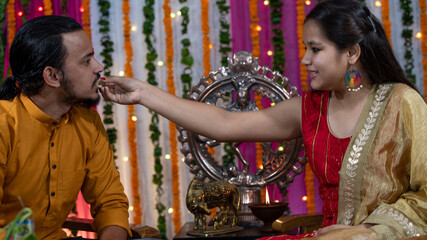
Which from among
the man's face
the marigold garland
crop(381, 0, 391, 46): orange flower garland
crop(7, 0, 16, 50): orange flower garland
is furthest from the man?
the marigold garland

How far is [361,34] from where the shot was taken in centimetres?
214

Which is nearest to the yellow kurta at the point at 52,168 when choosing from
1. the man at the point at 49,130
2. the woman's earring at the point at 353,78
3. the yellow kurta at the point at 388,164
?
the man at the point at 49,130

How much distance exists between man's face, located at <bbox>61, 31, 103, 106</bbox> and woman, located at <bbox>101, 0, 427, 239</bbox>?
80 mm

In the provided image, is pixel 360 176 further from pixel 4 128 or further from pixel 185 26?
pixel 185 26

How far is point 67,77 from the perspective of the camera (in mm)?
2229

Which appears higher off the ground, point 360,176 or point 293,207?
point 360,176

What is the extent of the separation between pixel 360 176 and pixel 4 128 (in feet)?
4.54

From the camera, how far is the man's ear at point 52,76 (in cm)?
221

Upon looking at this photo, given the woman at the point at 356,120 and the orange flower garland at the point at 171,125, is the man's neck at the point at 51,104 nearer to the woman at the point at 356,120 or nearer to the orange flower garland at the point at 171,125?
the woman at the point at 356,120

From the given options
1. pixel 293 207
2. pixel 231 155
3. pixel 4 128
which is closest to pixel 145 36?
pixel 231 155

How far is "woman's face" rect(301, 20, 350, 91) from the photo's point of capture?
213 centimetres

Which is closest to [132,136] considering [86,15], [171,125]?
[171,125]

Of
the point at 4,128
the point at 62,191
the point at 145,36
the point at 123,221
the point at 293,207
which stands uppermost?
the point at 145,36

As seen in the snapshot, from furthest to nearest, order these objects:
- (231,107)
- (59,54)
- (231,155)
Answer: (231,155)
(231,107)
(59,54)
